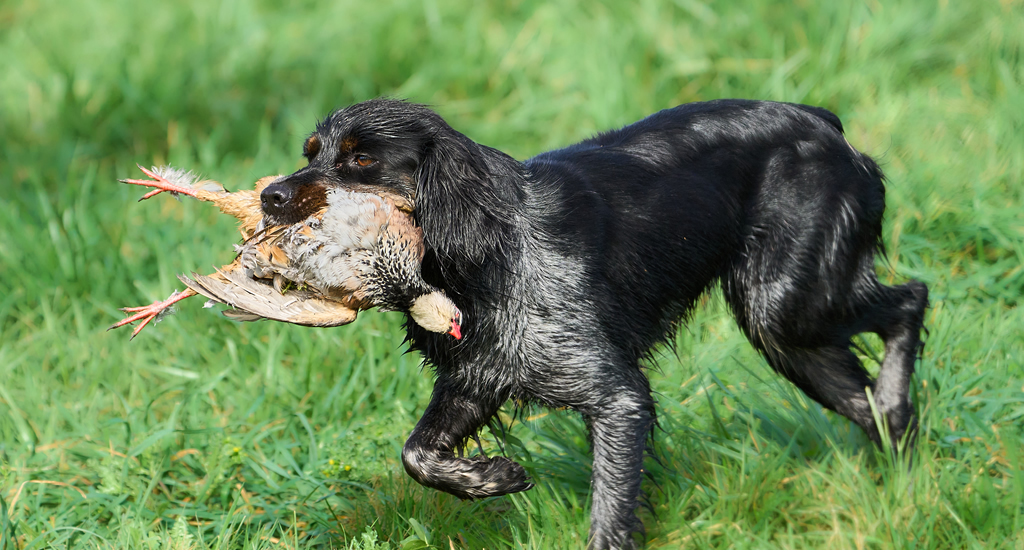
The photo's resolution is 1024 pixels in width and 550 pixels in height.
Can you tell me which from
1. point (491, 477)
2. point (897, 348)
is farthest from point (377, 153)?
point (897, 348)

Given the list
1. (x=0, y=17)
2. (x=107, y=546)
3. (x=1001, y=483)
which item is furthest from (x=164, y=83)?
(x=1001, y=483)

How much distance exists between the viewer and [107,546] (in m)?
3.12

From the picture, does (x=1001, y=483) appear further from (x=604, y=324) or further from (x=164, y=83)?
(x=164, y=83)

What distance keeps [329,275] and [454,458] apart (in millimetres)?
753

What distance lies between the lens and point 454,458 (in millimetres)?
2996

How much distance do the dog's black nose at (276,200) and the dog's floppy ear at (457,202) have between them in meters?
0.35

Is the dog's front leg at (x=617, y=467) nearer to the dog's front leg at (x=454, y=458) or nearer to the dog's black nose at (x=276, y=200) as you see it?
the dog's front leg at (x=454, y=458)

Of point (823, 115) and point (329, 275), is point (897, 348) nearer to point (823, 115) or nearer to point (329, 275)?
point (823, 115)

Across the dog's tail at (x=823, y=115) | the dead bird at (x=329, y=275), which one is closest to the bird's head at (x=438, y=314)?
the dead bird at (x=329, y=275)

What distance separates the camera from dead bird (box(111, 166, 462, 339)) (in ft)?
8.36

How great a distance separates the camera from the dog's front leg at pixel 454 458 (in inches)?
116

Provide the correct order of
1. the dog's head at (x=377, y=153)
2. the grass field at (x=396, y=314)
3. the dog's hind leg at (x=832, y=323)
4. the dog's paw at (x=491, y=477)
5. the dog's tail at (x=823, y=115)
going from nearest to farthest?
the dog's head at (x=377, y=153)
the dog's paw at (x=491, y=477)
the grass field at (x=396, y=314)
the dog's hind leg at (x=832, y=323)
the dog's tail at (x=823, y=115)

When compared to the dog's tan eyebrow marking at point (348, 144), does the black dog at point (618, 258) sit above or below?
below

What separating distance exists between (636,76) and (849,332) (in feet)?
9.48
